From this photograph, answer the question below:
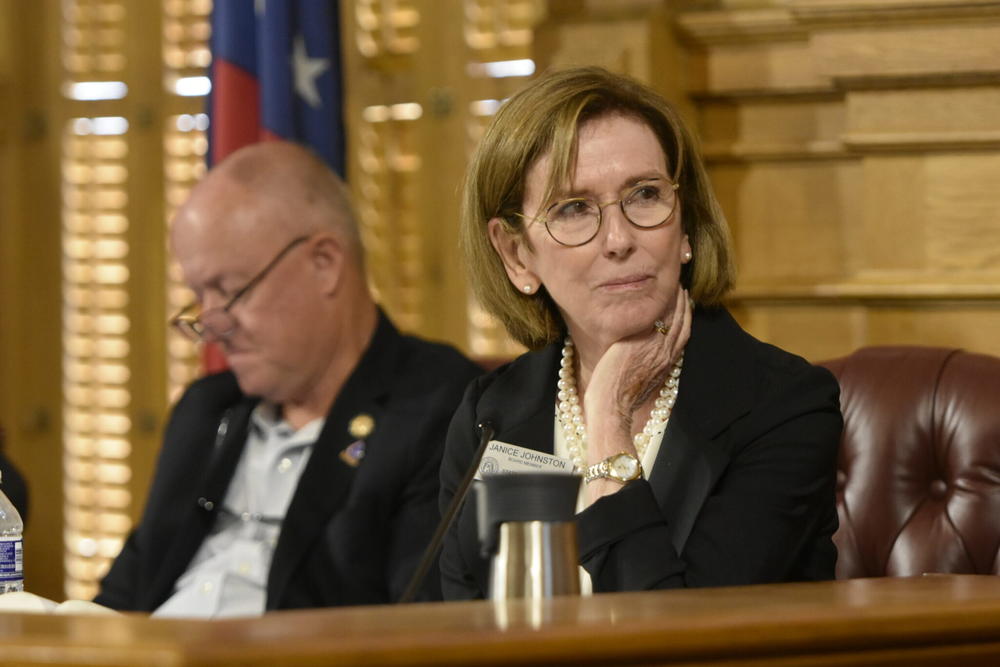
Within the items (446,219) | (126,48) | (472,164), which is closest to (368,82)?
(446,219)

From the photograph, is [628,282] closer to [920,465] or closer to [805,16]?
[920,465]

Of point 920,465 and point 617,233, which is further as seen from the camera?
point 920,465

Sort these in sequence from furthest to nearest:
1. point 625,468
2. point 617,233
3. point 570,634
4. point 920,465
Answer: point 920,465 → point 617,233 → point 625,468 → point 570,634

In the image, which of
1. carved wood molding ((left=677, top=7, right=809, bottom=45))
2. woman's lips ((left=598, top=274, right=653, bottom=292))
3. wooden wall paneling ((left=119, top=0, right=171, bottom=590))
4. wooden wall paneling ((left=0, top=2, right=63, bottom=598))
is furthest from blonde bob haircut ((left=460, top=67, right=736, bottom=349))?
wooden wall paneling ((left=0, top=2, right=63, bottom=598))

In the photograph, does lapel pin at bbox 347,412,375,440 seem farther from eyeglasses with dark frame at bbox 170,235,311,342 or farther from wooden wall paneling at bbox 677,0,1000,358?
wooden wall paneling at bbox 677,0,1000,358

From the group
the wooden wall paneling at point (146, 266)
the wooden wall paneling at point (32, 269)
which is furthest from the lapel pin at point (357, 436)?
the wooden wall paneling at point (32, 269)

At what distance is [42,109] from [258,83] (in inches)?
46.1

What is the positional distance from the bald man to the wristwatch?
2.94 feet

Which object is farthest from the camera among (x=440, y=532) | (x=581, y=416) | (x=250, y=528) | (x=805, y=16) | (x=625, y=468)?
(x=805, y=16)

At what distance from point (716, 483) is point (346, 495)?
1.09 m

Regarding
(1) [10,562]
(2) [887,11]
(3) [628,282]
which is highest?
(2) [887,11]

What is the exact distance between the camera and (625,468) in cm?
181

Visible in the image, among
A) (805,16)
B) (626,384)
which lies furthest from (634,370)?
(805,16)

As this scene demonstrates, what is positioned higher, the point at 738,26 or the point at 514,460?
the point at 738,26
